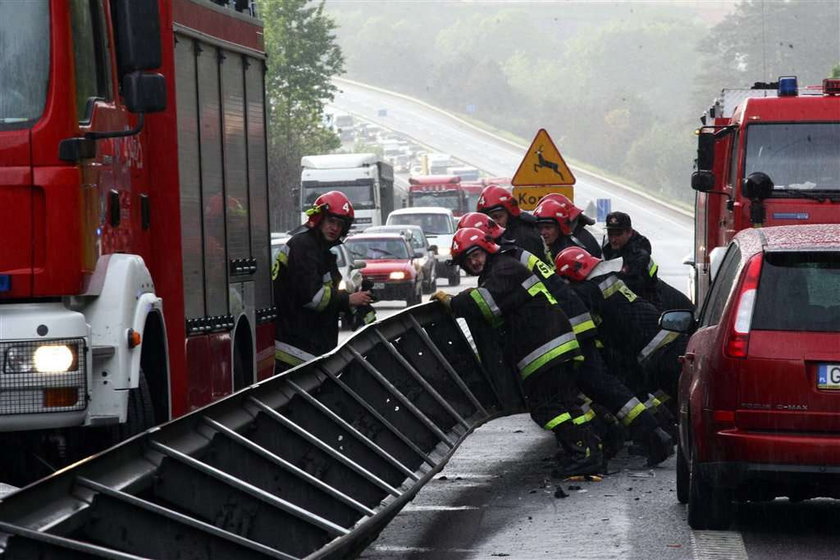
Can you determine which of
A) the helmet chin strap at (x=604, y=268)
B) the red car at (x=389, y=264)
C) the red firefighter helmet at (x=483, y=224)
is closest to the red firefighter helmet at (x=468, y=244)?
the red firefighter helmet at (x=483, y=224)

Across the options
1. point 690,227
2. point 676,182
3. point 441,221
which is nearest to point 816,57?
point 676,182

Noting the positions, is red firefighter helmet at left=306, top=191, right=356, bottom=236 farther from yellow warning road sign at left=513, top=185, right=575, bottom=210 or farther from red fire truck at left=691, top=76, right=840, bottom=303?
yellow warning road sign at left=513, top=185, right=575, bottom=210

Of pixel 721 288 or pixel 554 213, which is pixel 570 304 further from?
pixel 721 288

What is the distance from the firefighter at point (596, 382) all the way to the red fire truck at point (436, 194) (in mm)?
53291

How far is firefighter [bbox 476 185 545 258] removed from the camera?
48.4 feet

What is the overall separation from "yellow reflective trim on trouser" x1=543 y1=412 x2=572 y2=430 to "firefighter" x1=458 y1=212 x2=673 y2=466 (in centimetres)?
42

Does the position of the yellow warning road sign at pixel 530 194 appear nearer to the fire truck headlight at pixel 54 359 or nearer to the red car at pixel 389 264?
the red car at pixel 389 264

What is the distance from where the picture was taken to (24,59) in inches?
316

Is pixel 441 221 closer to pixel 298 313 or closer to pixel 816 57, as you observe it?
pixel 298 313

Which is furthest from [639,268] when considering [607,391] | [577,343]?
[577,343]

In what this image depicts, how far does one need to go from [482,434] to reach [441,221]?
120ft

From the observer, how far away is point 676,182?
17238 cm

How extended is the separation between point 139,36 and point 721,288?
3.41m

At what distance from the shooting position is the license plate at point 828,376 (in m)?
8.27
